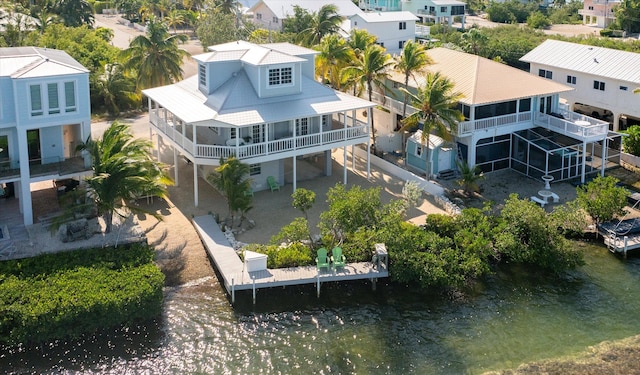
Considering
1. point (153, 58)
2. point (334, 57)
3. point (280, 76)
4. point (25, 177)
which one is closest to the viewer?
point (25, 177)

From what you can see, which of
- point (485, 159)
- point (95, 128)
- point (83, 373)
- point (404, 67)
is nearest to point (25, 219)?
point (83, 373)

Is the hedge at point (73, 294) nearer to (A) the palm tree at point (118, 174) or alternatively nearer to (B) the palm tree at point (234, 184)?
(A) the palm tree at point (118, 174)

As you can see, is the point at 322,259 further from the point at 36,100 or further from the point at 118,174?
the point at 36,100

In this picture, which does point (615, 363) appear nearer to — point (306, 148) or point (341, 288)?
point (341, 288)

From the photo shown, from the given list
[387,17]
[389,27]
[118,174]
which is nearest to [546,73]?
[389,27]

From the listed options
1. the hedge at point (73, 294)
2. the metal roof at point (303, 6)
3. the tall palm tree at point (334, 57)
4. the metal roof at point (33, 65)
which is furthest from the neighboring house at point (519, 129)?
the metal roof at point (303, 6)

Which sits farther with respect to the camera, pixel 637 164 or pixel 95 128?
pixel 95 128
